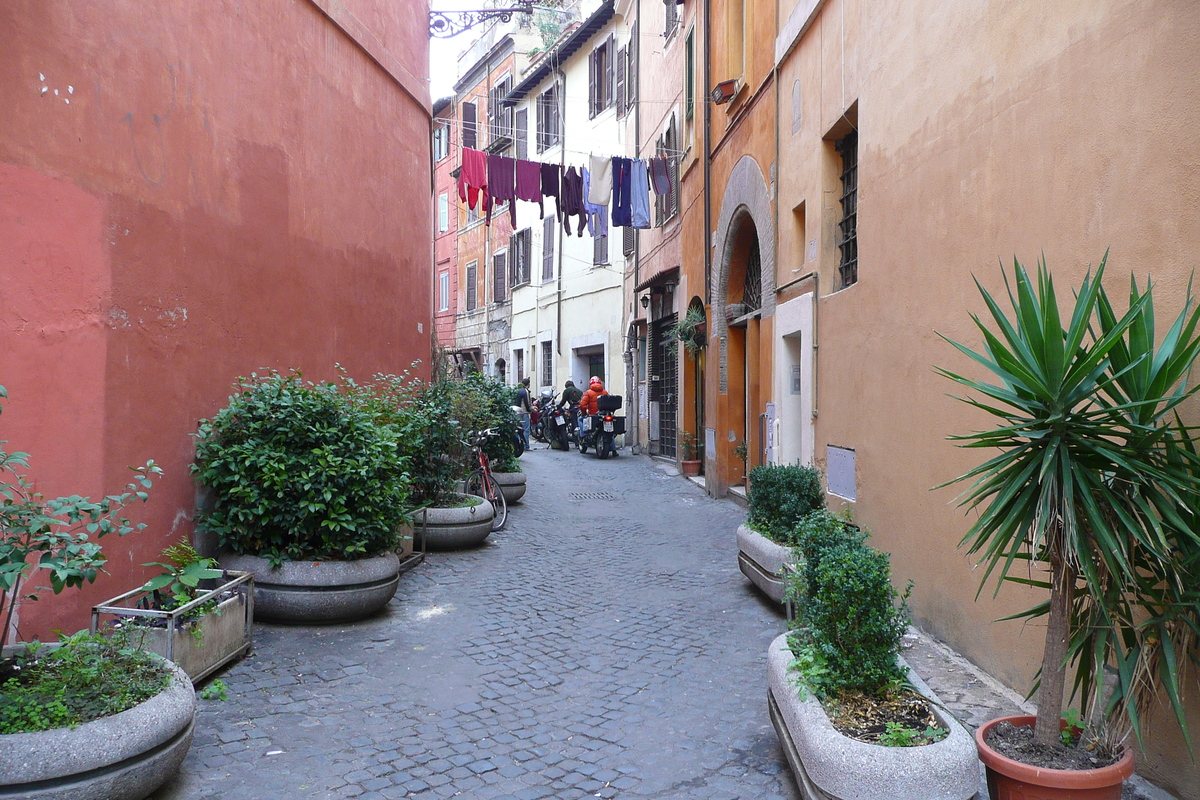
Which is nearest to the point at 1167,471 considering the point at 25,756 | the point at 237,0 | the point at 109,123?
the point at 25,756

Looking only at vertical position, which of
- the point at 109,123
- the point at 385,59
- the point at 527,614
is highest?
the point at 385,59

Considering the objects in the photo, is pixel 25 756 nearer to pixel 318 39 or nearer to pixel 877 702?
pixel 877 702

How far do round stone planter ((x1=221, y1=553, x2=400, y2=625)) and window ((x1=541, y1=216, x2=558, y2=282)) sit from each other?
58.8 ft

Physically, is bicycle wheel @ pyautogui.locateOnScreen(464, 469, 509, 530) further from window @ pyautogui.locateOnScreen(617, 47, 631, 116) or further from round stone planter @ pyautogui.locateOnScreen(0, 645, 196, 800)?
window @ pyautogui.locateOnScreen(617, 47, 631, 116)

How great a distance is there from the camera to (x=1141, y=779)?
3.14 metres

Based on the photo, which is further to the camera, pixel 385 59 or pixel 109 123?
pixel 385 59

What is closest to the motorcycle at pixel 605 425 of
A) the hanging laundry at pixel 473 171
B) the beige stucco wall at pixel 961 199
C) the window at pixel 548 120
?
the hanging laundry at pixel 473 171

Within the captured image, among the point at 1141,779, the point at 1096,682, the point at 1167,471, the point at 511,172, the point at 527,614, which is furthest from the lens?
the point at 511,172

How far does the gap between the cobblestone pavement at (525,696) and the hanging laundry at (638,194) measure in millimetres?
8321

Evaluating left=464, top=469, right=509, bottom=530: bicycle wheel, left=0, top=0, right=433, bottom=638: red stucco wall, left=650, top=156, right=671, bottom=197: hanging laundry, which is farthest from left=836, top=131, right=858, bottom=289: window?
left=650, top=156, right=671, bottom=197: hanging laundry

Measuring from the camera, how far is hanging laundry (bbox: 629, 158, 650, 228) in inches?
560

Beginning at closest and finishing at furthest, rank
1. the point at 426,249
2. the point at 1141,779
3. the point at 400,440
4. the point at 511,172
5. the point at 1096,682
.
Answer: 1. the point at 1096,682
2. the point at 1141,779
3. the point at 400,440
4. the point at 426,249
5. the point at 511,172

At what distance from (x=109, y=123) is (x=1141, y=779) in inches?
229

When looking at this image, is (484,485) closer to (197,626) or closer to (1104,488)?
(197,626)
